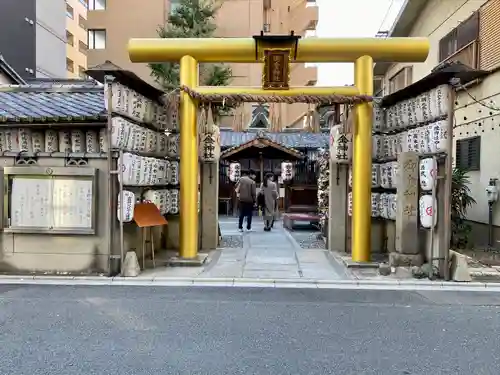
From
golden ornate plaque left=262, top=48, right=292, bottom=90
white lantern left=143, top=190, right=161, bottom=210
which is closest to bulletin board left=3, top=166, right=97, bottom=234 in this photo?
white lantern left=143, top=190, right=161, bottom=210

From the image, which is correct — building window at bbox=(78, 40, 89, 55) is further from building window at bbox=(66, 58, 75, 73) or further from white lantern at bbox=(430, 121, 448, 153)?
white lantern at bbox=(430, 121, 448, 153)

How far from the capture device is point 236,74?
1310 inches

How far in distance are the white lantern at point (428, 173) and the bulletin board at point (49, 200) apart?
691 cm

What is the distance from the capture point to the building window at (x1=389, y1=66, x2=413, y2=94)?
63.6ft

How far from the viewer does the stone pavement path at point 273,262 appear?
32.1 ft

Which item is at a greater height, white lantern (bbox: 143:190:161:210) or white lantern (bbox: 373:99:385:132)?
white lantern (bbox: 373:99:385:132)

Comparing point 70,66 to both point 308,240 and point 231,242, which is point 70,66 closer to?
point 231,242

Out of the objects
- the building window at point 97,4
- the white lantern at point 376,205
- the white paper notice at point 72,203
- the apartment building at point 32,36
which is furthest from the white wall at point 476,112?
the building window at point 97,4

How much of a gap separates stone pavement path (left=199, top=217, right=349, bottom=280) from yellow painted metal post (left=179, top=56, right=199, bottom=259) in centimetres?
85

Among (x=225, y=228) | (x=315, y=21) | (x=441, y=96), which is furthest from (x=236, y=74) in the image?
(x=441, y=96)

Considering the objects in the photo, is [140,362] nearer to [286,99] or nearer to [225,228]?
[286,99]

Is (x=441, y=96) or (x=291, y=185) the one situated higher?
(x=441, y=96)

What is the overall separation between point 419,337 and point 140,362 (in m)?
3.52

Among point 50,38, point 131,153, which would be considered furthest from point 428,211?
point 50,38
